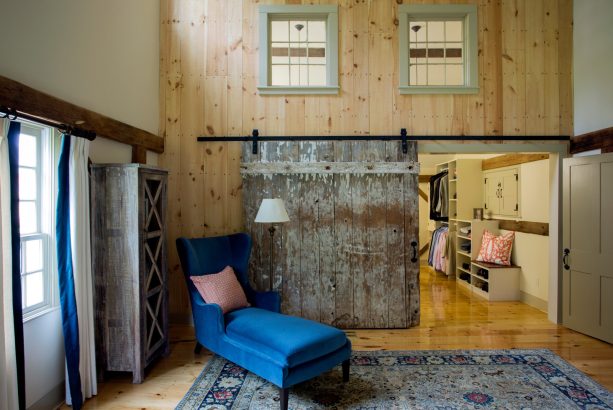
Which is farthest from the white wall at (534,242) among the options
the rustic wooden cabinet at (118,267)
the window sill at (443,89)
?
the rustic wooden cabinet at (118,267)

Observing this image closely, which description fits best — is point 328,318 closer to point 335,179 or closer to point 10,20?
point 335,179

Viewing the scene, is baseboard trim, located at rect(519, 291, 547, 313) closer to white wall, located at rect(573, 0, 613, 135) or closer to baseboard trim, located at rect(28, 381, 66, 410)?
white wall, located at rect(573, 0, 613, 135)

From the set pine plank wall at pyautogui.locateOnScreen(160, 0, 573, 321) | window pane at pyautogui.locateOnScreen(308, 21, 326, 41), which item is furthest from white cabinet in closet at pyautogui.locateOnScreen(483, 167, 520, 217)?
window pane at pyautogui.locateOnScreen(308, 21, 326, 41)

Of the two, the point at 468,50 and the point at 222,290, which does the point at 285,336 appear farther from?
the point at 468,50

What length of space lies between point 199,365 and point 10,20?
2984 millimetres

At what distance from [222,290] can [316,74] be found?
3.20 m

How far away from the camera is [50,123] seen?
2463mm

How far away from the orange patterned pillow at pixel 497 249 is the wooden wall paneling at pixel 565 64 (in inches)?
74.7

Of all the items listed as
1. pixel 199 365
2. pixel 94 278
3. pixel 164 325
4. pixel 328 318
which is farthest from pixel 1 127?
pixel 328 318

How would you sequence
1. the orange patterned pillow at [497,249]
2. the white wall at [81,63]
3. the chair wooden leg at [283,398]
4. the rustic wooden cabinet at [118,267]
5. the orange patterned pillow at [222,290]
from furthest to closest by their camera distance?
the orange patterned pillow at [497,249] < the orange patterned pillow at [222,290] < the rustic wooden cabinet at [118,267] < the chair wooden leg at [283,398] < the white wall at [81,63]

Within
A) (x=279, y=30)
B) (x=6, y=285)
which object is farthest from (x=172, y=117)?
(x=6, y=285)

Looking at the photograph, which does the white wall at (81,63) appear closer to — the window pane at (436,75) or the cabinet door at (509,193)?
the window pane at (436,75)

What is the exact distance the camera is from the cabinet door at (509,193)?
17.9ft

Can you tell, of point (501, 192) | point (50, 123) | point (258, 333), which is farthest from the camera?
point (501, 192)
